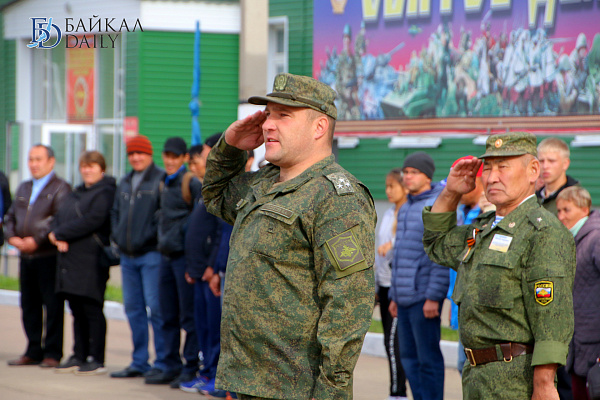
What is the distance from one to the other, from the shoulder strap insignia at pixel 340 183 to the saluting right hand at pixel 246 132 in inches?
20.1

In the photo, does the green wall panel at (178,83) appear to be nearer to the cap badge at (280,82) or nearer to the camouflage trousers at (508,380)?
the camouflage trousers at (508,380)

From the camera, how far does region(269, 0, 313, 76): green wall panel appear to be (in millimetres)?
16109

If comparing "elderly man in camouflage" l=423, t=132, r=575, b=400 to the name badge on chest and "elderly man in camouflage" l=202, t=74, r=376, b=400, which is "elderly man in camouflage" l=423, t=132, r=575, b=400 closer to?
the name badge on chest

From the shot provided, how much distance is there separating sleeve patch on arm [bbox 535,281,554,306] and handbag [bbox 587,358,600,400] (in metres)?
1.89

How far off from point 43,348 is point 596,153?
26.2ft

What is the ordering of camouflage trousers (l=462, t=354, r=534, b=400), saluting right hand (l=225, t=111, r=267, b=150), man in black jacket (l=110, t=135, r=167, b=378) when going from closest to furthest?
saluting right hand (l=225, t=111, r=267, b=150) → camouflage trousers (l=462, t=354, r=534, b=400) → man in black jacket (l=110, t=135, r=167, b=378)

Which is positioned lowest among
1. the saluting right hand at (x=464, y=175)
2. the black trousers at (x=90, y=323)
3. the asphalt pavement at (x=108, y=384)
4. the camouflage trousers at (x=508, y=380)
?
the asphalt pavement at (x=108, y=384)

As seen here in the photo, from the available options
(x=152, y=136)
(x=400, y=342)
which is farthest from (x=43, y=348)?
(x=152, y=136)

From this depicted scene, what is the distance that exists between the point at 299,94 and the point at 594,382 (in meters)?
3.17

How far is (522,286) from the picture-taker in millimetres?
3871

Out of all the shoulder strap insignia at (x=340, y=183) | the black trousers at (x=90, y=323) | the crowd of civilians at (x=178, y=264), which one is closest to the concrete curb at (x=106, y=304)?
the crowd of civilians at (x=178, y=264)

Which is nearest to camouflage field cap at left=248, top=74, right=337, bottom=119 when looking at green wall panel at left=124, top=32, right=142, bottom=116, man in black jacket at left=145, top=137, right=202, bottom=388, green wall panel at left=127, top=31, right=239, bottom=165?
man in black jacket at left=145, top=137, right=202, bottom=388

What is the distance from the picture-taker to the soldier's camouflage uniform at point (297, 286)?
3158 mm

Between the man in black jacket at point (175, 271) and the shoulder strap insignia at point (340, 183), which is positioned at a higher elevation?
the shoulder strap insignia at point (340, 183)
